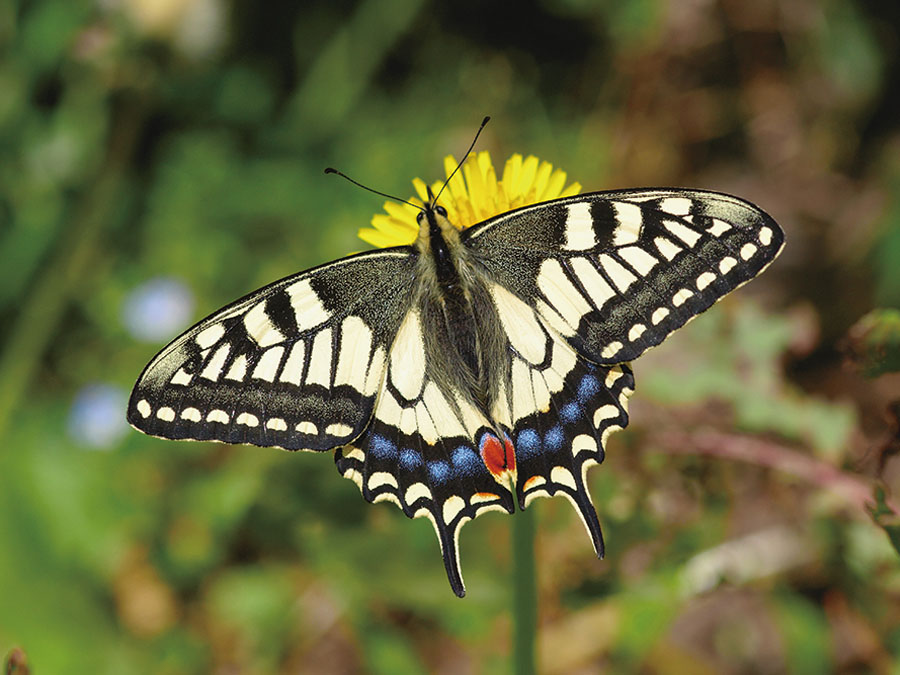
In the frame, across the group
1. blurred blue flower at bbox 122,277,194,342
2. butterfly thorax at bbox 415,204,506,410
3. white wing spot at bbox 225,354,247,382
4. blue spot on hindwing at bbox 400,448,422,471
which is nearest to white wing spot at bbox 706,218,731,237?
butterfly thorax at bbox 415,204,506,410

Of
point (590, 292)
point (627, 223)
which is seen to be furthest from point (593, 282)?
point (627, 223)

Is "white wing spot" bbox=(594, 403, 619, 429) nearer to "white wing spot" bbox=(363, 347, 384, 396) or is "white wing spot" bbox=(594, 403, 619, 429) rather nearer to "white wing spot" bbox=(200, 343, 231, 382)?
"white wing spot" bbox=(363, 347, 384, 396)

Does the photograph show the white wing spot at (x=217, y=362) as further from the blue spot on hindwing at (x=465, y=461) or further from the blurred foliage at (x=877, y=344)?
the blurred foliage at (x=877, y=344)

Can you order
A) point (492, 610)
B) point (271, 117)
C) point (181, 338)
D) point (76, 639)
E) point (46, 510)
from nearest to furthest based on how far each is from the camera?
point (181, 338) → point (492, 610) → point (76, 639) → point (46, 510) → point (271, 117)

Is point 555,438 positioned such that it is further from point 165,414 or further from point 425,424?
point 165,414

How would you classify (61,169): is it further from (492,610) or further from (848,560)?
(848,560)

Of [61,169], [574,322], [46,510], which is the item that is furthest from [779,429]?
[61,169]
